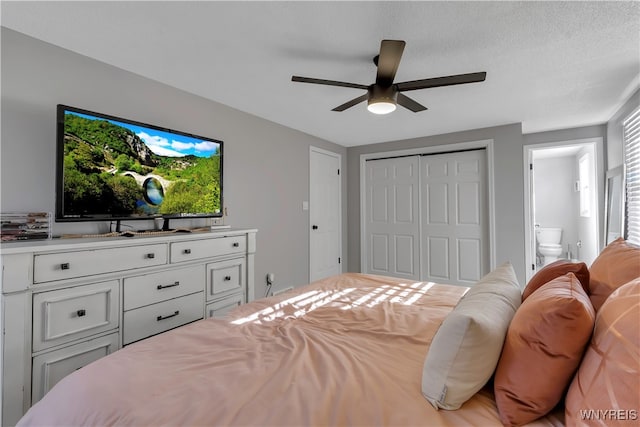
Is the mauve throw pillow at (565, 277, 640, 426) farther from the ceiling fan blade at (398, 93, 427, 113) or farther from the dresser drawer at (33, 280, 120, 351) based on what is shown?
the dresser drawer at (33, 280, 120, 351)

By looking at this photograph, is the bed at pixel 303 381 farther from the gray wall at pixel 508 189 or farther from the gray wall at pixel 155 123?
the gray wall at pixel 508 189

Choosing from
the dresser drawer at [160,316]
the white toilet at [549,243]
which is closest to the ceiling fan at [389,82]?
the dresser drawer at [160,316]

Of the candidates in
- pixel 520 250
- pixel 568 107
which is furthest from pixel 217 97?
pixel 520 250

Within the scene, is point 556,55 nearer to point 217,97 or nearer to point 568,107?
point 568,107

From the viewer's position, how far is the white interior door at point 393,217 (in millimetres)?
4496

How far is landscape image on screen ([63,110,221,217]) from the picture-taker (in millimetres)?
1883

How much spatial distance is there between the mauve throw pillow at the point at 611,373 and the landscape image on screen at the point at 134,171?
2.53 m

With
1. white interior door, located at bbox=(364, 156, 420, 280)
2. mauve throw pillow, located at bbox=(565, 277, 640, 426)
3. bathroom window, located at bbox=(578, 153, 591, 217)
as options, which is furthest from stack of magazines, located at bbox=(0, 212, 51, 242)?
bathroom window, located at bbox=(578, 153, 591, 217)

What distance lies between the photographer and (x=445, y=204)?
4.24 meters

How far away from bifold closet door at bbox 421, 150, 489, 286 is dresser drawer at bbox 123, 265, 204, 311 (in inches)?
130

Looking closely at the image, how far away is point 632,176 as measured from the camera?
2762 mm

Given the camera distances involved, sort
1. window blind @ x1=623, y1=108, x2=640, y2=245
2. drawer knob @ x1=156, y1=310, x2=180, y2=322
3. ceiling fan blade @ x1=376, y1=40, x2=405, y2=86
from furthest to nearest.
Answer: window blind @ x1=623, y1=108, x2=640, y2=245 → drawer knob @ x1=156, y1=310, x2=180, y2=322 → ceiling fan blade @ x1=376, y1=40, x2=405, y2=86

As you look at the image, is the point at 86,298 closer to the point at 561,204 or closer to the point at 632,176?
the point at 632,176

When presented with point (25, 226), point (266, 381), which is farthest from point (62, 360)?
point (266, 381)
